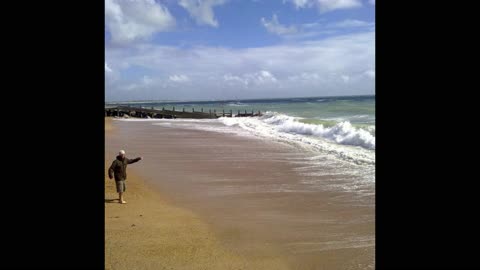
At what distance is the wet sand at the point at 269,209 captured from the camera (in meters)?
6.24

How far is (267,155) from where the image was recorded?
55.0ft

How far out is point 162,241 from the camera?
6883 mm

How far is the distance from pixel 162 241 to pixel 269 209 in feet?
8.22

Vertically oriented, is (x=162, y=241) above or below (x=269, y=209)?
below

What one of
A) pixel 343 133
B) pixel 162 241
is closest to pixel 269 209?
pixel 162 241

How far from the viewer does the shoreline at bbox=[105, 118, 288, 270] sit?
19.5 ft

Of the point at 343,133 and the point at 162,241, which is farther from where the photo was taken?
the point at 343,133

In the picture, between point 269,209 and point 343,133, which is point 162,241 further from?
point 343,133

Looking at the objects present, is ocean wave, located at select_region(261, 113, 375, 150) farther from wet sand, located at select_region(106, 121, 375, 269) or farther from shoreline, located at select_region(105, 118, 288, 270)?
shoreline, located at select_region(105, 118, 288, 270)

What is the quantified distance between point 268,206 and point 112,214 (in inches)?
117
